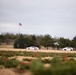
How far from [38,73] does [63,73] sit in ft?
1.89

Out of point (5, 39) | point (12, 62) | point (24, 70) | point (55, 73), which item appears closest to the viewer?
point (55, 73)

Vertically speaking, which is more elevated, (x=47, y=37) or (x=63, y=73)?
(x=47, y=37)

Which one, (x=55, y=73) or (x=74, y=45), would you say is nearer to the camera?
(x=55, y=73)

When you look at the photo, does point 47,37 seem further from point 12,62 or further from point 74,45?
point 12,62

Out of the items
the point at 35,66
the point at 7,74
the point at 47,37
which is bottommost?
the point at 7,74

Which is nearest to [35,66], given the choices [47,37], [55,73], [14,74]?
[55,73]

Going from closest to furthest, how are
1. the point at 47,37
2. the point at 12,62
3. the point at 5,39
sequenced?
1. the point at 12,62
2. the point at 47,37
3. the point at 5,39

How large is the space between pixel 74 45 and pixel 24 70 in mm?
62346

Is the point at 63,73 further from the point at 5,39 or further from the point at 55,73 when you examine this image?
the point at 5,39

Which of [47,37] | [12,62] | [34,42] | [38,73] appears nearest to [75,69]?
[38,73]

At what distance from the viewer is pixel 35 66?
5008mm

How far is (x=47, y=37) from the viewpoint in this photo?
77.4 meters

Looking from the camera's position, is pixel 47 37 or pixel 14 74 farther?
pixel 47 37

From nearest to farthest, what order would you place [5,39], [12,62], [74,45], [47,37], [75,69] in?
[75,69]
[12,62]
[74,45]
[47,37]
[5,39]
